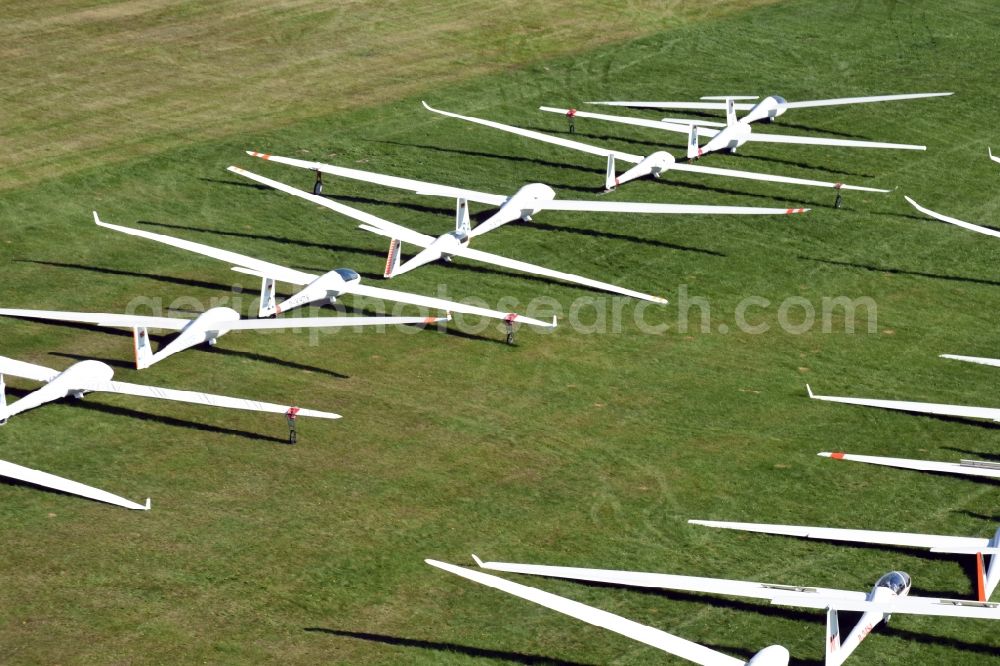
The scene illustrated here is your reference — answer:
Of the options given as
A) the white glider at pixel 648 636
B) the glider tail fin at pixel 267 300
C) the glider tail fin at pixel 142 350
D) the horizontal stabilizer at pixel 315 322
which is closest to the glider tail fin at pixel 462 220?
the glider tail fin at pixel 267 300

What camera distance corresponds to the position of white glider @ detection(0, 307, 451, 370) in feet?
134

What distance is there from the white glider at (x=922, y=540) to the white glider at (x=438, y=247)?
13511mm

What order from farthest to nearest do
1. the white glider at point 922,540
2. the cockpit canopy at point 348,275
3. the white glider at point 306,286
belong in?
the cockpit canopy at point 348,275 < the white glider at point 306,286 < the white glider at point 922,540

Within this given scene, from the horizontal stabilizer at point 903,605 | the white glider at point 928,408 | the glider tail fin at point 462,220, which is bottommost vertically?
the white glider at point 928,408

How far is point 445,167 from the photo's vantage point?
196ft

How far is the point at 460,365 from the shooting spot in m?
42.8

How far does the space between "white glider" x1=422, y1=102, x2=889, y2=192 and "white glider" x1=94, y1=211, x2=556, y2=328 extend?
13.6 meters

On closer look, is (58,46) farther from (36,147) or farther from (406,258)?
(406,258)

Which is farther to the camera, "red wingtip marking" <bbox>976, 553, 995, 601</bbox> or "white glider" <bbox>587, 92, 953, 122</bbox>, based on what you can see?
"white glider" <bbox>587, 92, 953, 122</bbox>

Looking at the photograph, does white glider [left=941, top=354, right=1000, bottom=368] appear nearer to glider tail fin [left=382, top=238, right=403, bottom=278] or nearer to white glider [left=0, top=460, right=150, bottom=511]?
glider tail fin [left=382, top=238, right=403, bottom=278]

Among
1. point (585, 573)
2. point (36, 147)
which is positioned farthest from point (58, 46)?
point (585, 573)

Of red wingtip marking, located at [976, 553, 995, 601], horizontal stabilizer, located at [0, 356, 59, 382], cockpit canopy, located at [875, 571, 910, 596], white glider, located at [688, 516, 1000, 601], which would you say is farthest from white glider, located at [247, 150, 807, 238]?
cockpit canopy, located at [875, 571, 910, 596]

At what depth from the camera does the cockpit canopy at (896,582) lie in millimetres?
30344

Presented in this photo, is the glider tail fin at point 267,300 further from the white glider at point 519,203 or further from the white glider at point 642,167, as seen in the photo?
the white glider at point 642,167
